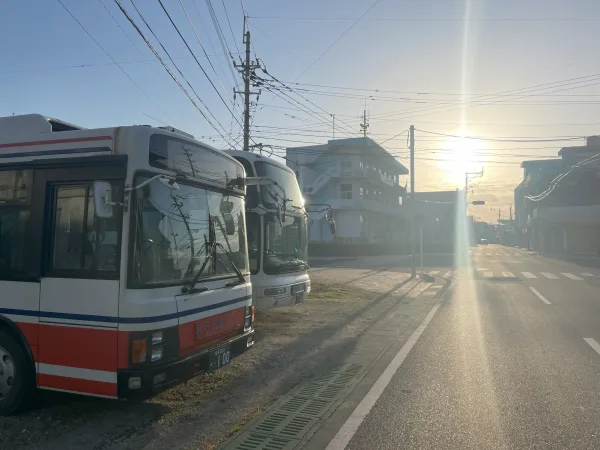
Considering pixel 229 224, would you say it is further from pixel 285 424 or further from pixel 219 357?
pixel 285 424

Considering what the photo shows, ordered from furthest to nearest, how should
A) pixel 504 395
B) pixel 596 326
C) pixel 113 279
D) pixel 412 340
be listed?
pixel 596 326 → pixel 412 340 → pixel 504 395 → pixel 113 279

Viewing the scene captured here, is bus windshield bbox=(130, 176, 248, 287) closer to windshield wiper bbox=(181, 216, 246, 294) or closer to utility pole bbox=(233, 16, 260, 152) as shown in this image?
windshield wiper bbox=(181, 216, 246, 294)

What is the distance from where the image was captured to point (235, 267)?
21.5ft

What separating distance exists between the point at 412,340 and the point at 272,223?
348cm

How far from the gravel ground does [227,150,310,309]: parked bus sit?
889 millimetres

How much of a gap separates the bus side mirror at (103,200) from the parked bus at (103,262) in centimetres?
1

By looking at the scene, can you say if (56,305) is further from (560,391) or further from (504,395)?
(560,391)

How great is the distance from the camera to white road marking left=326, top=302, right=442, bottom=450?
4.86 metres

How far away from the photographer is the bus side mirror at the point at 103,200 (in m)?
4.63

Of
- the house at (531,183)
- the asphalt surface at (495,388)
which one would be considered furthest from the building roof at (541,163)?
the asphalt surface at (495,388)

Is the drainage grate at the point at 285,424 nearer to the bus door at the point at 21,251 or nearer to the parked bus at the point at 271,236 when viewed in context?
the bus door at the point at 21,251

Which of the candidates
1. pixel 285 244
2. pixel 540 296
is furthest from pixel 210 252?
pixel 540 296

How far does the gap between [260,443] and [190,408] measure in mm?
1319

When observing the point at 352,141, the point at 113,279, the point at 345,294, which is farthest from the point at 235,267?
the point at 352,141
